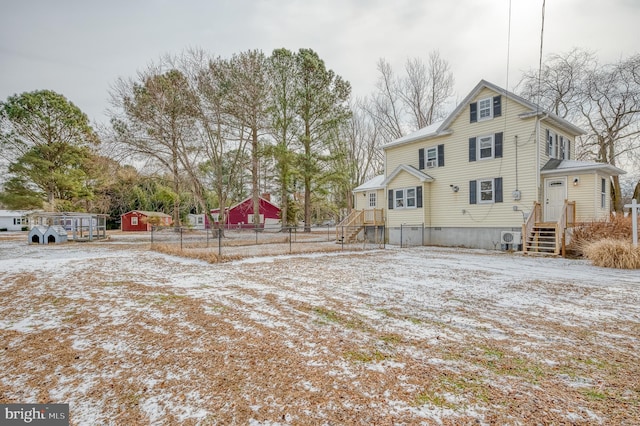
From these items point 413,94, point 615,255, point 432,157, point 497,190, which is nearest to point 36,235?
point 432,157

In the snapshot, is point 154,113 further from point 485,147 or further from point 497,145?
point 497,145

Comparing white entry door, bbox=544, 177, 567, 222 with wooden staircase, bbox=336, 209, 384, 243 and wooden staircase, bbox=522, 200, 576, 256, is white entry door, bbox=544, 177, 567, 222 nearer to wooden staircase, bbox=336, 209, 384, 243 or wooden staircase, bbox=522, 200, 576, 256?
wooden staircase, bbox=522, 200, 576, 256

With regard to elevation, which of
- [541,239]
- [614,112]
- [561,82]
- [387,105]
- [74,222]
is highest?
[387,105]

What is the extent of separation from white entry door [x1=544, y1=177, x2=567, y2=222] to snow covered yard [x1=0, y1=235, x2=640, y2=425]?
26.5 ft

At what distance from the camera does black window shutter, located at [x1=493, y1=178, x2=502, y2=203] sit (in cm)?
1444

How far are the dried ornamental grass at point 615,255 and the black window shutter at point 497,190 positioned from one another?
5513 millimetres

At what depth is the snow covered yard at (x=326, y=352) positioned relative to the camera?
221 centimetres

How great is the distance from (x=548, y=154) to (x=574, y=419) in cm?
1554

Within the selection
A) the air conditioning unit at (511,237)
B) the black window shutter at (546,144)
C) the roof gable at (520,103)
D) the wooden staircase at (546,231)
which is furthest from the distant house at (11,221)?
the black window shutter at (546,144)

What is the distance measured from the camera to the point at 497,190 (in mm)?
14531

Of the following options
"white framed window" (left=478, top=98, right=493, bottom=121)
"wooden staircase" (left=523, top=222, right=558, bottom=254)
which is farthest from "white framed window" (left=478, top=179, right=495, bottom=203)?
"white framed window" (left=478, top=98, right=493, bottom=121)

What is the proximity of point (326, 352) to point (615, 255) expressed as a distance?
9905mm

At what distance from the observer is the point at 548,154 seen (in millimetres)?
14148

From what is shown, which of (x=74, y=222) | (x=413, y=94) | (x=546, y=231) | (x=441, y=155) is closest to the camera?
(x=546, y=231)
